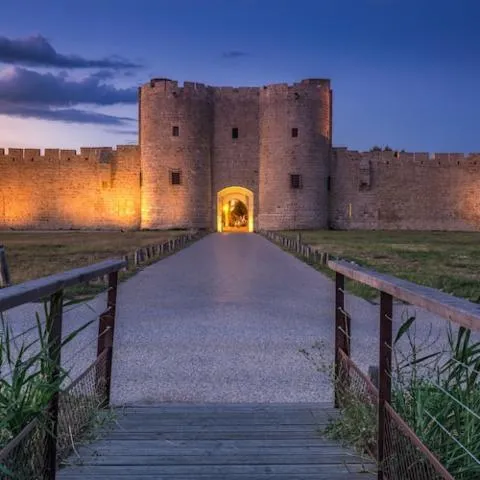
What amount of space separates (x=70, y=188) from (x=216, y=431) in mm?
37711

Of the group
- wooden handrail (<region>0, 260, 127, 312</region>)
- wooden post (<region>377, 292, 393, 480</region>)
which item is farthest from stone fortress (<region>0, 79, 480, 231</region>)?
wooden post (<region>377, 292, 393, 480</region>)

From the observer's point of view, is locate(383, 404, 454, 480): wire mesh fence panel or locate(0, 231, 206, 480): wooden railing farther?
locate(383, 404, 454, 480): wire mesh fence panel

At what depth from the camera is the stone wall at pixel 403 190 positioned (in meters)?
39.9

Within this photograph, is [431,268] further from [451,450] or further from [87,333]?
[451,450]

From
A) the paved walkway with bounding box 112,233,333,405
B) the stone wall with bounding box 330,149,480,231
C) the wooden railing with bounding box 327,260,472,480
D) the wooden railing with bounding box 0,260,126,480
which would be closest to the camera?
the wooden railing with bounding box 327,260,472,480

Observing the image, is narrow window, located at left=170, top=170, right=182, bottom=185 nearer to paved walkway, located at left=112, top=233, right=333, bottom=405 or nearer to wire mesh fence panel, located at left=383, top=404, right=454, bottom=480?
paved walkway, located at left=112, top=233, right=333, bottom=405

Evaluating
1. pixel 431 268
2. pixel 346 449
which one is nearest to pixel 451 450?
pixel 346 449

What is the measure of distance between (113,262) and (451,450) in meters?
2.38

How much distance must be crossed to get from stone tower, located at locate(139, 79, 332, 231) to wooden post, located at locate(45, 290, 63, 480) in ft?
115

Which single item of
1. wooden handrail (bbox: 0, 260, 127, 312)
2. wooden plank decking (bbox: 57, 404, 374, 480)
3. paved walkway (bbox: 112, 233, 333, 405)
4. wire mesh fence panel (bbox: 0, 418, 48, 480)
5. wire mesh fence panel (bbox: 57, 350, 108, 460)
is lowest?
paved walkway (bbox: 112, 233, 333, 405)

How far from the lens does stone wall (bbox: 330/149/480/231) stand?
39.9 metres

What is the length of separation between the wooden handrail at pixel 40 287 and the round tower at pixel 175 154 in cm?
3422

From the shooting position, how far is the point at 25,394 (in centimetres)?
269

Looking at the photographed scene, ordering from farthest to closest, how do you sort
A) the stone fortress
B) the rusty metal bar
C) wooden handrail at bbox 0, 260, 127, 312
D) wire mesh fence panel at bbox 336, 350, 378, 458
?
the stone fortress
the rusty metal bar
wire mesh fence panel at bbox 336, 350, 378, 458
wooden handrail at bbox 0, 260, 127, 312
